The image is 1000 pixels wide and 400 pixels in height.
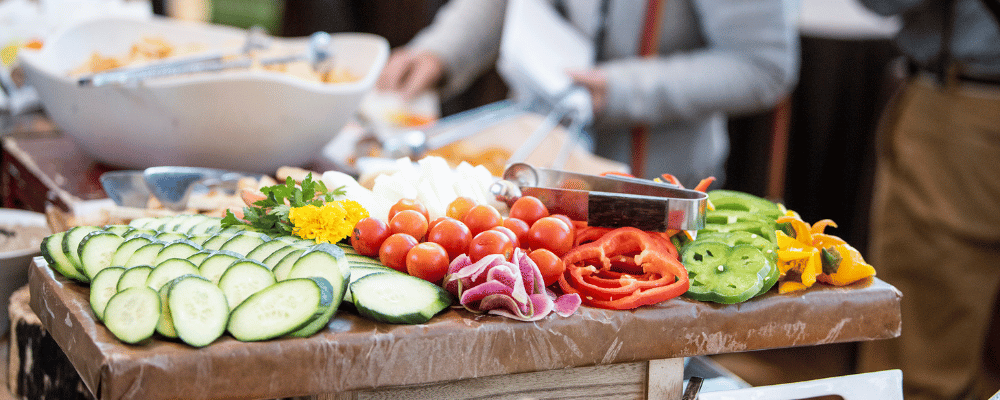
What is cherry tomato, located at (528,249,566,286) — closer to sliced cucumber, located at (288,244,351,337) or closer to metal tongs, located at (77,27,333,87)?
sliced cucumber, located at (288,244,351,337)

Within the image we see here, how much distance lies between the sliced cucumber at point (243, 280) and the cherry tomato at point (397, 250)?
183mm

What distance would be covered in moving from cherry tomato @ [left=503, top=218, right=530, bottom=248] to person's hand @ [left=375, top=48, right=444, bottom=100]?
205 cm

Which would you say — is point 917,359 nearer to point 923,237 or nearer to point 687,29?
point 923,237

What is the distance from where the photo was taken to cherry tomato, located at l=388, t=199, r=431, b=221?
122 cm

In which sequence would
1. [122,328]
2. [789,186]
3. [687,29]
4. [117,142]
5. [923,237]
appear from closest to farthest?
1. [122,328]
2. [117,142]
3. [687,29]
4. [923,237]
5. [789,186]

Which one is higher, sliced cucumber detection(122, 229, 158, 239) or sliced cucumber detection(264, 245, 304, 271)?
sliced cucumber detection(264, 245, 304, 271)

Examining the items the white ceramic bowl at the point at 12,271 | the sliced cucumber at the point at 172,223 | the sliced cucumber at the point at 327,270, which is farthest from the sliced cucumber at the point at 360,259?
the white ceramic bowl at the point at 12,271

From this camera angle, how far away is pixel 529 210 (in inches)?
48.9

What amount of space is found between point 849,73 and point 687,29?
2.00 metres

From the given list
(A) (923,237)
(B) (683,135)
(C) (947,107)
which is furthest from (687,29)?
(A) (923,237)

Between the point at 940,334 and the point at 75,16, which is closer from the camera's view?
the point at 940,334

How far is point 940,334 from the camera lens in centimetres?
321

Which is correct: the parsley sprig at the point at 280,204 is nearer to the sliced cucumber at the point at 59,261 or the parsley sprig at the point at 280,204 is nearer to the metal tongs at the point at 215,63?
the sliced cucumber at the point at 59,261

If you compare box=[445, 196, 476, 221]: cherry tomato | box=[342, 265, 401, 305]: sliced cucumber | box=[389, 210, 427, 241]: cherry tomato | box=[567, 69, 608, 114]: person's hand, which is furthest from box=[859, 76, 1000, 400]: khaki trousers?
box=[342, 265, 401, 305]: sliced cucumber
